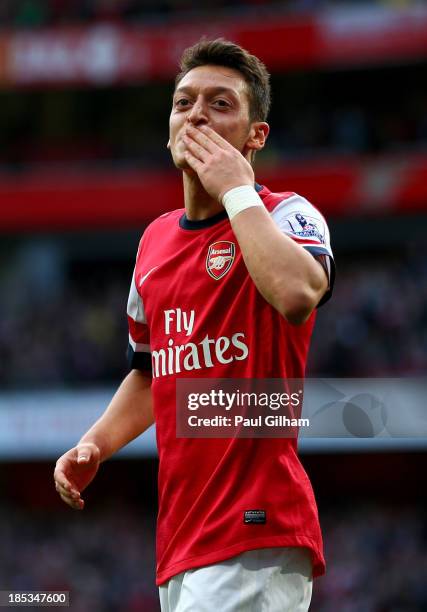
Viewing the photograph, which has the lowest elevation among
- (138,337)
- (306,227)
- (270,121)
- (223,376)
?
(223,376)

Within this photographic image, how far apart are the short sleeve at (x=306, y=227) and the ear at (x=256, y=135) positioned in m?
0.21

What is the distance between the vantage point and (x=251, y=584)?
285 cm

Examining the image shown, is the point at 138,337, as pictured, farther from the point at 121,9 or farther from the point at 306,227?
the point at 121,9

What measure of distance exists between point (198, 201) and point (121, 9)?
17811 mm

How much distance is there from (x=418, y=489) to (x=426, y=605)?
410 centimetres

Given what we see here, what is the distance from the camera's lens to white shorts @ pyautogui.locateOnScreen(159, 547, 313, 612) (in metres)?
2.84

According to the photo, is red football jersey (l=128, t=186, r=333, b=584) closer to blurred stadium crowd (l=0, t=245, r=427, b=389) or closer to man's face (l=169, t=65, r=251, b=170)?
man's face (l=169, t=65, r=251, b=170)

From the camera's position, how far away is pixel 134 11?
66.6ft

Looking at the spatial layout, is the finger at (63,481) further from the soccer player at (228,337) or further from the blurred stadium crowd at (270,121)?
the blurred stadium crowd at (270,121)

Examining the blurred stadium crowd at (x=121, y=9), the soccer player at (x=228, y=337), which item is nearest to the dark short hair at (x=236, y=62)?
the soccer player at (x=228, y=337)

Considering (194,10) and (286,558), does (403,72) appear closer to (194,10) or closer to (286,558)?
(194,10)

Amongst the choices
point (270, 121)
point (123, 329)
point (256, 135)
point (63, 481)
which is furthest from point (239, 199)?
point (270, 121)

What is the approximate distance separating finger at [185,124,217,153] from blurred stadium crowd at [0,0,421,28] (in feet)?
55.1

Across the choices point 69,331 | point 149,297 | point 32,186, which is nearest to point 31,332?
point 69,331
